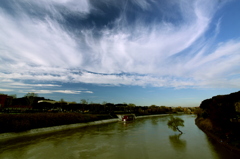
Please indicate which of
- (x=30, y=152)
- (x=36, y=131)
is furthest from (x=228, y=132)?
(x=36, y=131)

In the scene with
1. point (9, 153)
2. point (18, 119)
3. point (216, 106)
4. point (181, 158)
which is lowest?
point (9, 153)

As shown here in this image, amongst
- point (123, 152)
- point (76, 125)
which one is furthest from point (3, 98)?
point (123, 152)

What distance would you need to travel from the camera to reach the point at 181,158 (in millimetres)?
12867

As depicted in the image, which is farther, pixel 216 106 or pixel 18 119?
pixel 18 119

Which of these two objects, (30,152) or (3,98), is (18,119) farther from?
(3,98)

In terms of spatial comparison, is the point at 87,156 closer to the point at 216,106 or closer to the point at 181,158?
the point at 181,158

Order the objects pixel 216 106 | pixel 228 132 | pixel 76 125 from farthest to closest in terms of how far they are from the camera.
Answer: pixel 76 125 → pixel 216 106 → pixel 228 132

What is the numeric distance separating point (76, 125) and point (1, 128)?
64.1ft

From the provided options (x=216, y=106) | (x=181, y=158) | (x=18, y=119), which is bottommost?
(x=181, y=158)

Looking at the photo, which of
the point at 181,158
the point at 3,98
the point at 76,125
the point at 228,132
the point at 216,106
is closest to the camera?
the point at 181,158

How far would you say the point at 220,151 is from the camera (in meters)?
14.7

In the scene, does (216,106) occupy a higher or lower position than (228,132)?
higher

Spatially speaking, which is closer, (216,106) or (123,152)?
(123,152)

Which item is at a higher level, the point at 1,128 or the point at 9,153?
the point at 1,128
